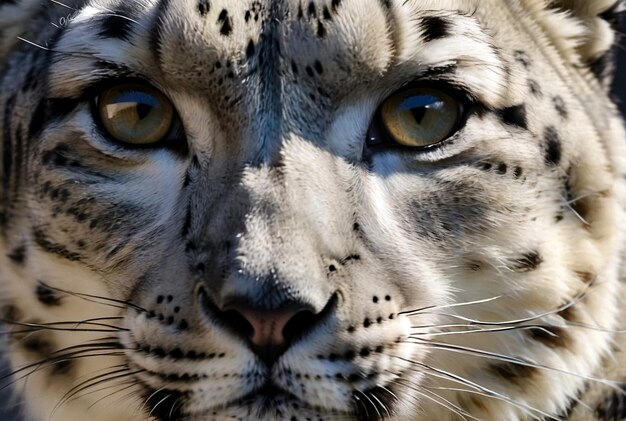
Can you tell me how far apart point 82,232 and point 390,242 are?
0.67 meters

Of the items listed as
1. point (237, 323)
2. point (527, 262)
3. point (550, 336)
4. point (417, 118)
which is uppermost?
point (417, 118)

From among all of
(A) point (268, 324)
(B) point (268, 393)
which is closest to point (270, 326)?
(A) point (268, 324)

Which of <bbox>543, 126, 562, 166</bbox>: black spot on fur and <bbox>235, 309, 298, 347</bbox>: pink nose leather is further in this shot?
<bbox>543, 126, 562, 166</bbox>: black spot on fur

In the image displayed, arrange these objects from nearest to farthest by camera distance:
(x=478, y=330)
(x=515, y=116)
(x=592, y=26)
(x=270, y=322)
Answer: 1. (x=270, y=322)
2. (x=478, y=330)
3. (x=515, y=116)
4. (x=592, y=26)

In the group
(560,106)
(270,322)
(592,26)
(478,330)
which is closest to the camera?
(270,322)

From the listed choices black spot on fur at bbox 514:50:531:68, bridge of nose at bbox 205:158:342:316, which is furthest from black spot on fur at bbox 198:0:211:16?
black spot on fur at bbox 514:50:531:68

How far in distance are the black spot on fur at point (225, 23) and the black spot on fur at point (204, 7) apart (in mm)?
32

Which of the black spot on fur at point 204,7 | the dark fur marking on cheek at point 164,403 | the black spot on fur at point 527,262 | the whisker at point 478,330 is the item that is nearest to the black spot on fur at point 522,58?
the black spot on fur at point 527,262

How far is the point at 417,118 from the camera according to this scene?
7.23ft

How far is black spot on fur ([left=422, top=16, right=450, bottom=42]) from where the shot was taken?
218cm

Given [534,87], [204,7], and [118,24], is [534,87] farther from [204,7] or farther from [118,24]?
[118,24]

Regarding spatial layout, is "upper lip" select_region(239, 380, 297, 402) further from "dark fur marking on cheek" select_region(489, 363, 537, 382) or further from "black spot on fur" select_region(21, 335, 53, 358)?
"black spot on fur" select_region(21, 335, 53, 358)

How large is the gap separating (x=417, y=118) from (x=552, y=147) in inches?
13.1

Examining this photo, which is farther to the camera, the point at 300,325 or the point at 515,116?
the point at 515,116
